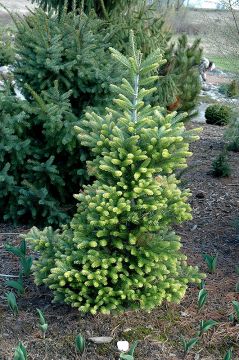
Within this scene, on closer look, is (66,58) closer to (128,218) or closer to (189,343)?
(128,218)

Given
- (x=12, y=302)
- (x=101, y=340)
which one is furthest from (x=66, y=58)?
(x=101, y=340)

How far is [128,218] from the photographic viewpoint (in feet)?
9.81

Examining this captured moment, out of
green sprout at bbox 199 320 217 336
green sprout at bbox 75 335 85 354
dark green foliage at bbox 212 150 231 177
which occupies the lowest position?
green sprout at bbox 75 335 85 354

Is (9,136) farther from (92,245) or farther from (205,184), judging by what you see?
(205,184)

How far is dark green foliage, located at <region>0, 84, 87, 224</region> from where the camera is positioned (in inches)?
170

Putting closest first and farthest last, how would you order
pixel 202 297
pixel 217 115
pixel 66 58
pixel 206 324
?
1. pixel 206 324
2. pixel 202 297
3. pixel 66 58
4. pixel 217 115

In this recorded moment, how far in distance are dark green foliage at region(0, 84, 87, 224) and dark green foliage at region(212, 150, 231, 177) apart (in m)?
2.18

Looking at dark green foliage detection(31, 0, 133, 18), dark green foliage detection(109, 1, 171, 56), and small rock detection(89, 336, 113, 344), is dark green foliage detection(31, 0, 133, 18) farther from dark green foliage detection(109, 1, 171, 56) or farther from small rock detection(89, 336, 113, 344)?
small rock detection(89, 336, 113, 344)

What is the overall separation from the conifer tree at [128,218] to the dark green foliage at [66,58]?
54.3 inches

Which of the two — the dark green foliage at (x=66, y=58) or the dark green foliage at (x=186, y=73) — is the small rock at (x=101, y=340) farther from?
the dark green foliage at (x=186, y=73)

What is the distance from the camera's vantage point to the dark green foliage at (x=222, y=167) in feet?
20.4

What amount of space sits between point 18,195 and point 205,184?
244cm

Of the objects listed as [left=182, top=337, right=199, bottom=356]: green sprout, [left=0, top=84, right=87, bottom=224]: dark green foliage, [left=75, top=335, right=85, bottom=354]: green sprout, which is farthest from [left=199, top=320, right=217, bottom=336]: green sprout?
[left=0, top=84, right=87, bottom=224]: dark green foliage

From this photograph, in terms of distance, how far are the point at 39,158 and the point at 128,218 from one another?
70.7 inches
